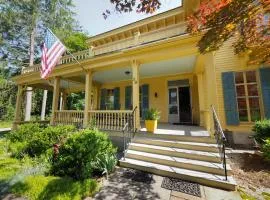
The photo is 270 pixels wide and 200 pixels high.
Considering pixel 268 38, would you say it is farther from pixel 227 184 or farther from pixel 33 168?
pixel 33 168

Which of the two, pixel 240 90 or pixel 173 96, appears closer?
pixel 240 90

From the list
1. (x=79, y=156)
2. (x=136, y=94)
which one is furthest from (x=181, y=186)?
(x=136, y=94)

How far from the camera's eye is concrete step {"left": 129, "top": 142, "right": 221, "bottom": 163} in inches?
172

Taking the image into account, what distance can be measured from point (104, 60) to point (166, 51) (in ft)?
9.94

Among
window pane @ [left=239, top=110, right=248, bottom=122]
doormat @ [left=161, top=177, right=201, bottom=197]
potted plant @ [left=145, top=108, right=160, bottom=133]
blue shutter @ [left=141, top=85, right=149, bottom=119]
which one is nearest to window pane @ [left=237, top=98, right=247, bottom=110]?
window pane @ [left=239, top=110, right=248, bottom=122]

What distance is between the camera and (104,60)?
753cm

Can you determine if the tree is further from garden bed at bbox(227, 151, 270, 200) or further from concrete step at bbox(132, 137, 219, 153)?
garden bed at bbox(227, 151, 270, 200)

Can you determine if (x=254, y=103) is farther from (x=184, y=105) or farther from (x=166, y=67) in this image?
(x=166, y=67)

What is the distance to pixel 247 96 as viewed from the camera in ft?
23.8

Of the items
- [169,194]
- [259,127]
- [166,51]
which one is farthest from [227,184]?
[166,51]

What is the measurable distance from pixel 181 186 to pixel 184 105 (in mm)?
5934

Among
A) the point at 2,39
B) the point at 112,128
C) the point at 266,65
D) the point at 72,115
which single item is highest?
the point at 2,39

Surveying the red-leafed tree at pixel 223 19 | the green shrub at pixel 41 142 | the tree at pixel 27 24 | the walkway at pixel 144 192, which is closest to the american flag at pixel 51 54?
the green shrub at pixel 41 142

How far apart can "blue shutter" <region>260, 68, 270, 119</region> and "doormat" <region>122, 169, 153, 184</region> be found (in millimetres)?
6002
